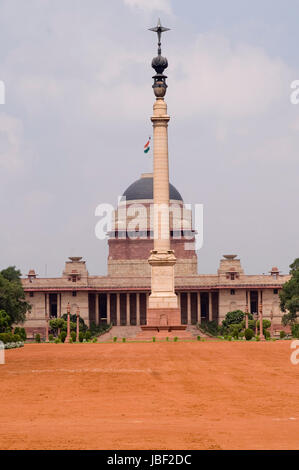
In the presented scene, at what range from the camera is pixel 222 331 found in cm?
10162

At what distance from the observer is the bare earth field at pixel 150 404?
18.7 m

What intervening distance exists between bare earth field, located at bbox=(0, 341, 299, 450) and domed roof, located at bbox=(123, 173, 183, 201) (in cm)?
9153

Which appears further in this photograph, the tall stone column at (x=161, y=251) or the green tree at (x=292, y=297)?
the green tree at (x=292, y=297)

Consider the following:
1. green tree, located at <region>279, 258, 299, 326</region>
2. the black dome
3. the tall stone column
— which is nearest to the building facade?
the black dome

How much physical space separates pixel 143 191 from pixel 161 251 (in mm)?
52536

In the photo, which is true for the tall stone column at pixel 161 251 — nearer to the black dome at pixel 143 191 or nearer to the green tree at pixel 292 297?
the green tree at pixel 292 297

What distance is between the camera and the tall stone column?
85.0 m

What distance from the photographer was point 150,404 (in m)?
25.8

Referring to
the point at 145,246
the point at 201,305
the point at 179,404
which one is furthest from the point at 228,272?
the point at 179,404

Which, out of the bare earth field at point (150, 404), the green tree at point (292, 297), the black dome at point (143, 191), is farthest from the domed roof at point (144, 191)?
the bare earth field at point (150, 404)

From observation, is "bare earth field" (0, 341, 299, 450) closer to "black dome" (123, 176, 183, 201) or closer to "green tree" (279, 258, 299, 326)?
"green tree" (279, 258, 299, 326)

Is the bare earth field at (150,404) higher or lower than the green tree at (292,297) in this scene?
lower

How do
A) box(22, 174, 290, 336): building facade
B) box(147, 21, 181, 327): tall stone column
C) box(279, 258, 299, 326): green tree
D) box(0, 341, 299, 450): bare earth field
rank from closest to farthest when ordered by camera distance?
box(0, 341, 299, 450): bare earth field < box(147, 21, 181, 327): tall stone column < box(279, 258, 299, 326): green tree < box(22, 174, 290, 336): building facade

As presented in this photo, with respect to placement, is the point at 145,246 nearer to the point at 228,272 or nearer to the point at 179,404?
the point at 228,272
